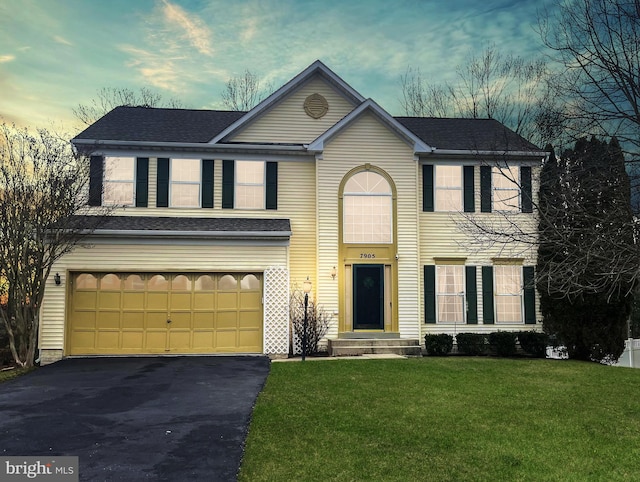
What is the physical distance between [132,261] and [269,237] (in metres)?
3.98

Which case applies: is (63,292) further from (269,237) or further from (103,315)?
(269,237)

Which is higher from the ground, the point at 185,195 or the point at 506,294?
the point at 185,195

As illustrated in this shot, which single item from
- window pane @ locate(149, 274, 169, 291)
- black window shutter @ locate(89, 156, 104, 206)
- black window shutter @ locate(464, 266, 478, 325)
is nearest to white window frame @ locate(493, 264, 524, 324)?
black window shutter @ locate(464, 266, 478, 325)

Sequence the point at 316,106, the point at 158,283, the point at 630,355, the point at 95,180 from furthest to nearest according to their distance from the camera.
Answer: the point at 630,355 < the point at 316,106 < the point at 95,180 < the point at 158,283

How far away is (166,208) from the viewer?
15617 mm

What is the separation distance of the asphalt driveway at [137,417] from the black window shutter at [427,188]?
24.2 ft

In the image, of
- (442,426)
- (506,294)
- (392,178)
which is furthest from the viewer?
(506,294)

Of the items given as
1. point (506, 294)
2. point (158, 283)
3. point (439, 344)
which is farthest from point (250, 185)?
point (506, 294)

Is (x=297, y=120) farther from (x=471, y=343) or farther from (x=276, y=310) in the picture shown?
(x=471, y=343)

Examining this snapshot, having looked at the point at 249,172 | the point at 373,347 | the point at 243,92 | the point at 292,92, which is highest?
the point at 243,92

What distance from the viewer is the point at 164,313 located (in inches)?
578

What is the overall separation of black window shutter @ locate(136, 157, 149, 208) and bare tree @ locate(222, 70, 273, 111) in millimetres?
17255

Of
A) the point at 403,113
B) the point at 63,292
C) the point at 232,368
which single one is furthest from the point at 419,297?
the point at 403,113

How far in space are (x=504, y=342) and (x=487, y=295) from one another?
1.65 meters
